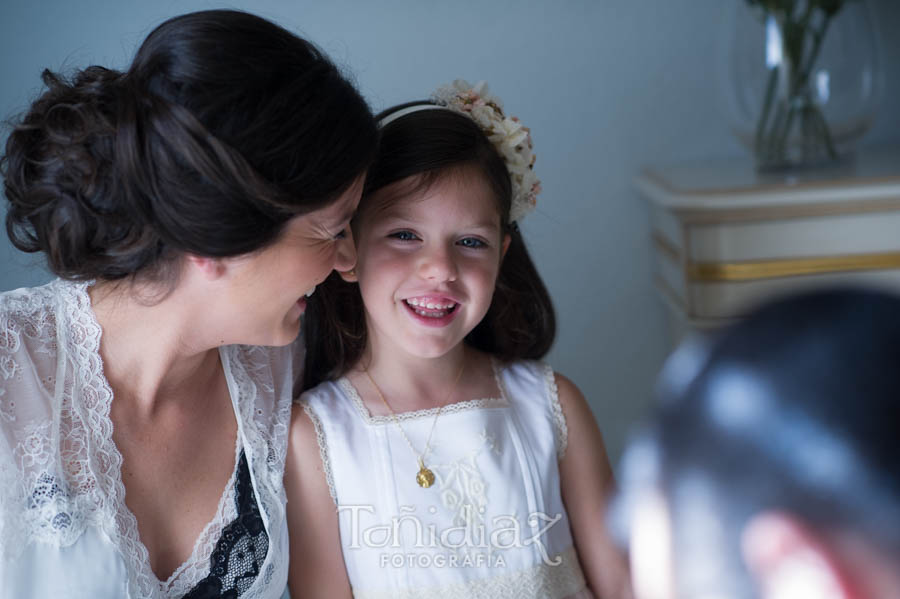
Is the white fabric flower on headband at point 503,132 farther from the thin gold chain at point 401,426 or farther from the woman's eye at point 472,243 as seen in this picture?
the thin gold chain at point 401,426

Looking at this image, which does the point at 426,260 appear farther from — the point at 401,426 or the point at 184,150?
the point at 184,150

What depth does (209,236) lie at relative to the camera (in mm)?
941

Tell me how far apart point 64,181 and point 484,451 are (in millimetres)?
664

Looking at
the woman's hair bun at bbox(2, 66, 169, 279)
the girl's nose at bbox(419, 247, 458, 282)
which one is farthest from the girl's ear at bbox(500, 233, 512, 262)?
the woman's hair bun at bbox(2, 66, 169, 279)

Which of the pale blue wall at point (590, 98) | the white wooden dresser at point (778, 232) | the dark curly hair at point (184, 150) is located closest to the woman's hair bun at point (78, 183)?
the dark curly hair at point (184, 150)

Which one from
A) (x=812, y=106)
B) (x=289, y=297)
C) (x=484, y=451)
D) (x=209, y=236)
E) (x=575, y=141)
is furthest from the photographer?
(x=575, y=141)

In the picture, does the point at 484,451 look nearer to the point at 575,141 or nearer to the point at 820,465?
the point at 575,141

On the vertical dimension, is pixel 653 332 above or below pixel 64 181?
below

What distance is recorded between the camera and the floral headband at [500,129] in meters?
1.30

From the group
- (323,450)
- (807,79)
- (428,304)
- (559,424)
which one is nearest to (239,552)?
(323,450)

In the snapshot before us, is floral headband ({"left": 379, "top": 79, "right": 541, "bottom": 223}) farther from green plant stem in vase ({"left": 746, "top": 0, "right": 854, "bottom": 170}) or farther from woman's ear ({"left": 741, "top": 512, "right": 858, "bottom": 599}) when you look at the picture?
woman's ear ({"left": 741, "top": 512, "right": 858, "bottom": 599})

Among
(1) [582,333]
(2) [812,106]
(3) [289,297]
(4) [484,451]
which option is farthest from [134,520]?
(2) [812,106]

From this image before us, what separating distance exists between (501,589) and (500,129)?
652 mm

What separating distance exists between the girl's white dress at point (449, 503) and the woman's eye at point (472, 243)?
24cm
